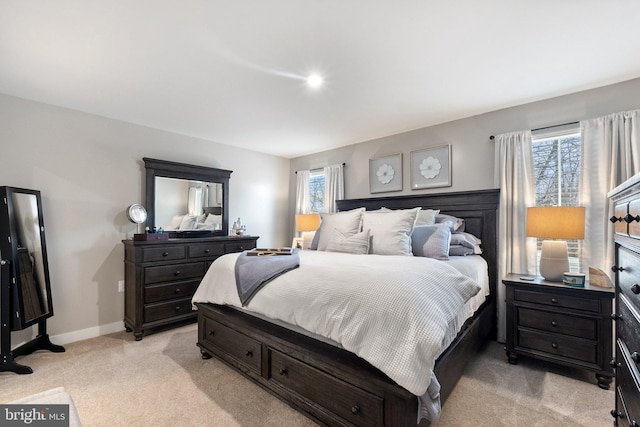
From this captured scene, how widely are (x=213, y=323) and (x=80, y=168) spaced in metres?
2.32

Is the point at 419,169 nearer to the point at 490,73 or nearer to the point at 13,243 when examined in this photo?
the point at 490,73

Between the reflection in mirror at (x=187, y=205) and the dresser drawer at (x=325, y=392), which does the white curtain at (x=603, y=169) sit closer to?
the dresser drawer at (x=325, y=392)

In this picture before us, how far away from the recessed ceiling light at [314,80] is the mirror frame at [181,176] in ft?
7.25

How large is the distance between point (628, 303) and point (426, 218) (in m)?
2.01

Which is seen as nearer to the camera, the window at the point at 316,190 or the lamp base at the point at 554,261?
the lamp base at the point at 554,261

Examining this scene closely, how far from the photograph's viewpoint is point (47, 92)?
2689 millimetres

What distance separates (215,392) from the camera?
206 cm

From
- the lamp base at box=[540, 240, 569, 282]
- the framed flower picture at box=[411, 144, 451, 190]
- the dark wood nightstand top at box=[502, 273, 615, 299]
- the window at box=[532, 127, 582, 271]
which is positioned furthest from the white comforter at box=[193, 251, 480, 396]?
the framed flower picture at box=[411, 144, 451, 190]

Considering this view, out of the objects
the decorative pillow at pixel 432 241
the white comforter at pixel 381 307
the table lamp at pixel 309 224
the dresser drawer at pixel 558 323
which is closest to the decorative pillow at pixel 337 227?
the decorative pillow at pixel 432 241

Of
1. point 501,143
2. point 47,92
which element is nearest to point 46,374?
point 47,92

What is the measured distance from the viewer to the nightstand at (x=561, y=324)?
2117mm

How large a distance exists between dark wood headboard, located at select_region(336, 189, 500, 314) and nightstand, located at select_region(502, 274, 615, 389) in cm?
48

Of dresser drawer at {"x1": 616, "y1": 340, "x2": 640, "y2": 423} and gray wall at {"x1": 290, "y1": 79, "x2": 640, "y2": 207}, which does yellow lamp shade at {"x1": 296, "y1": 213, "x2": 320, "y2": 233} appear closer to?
gray wall at {"x1": 290, "y1": 79, "x2": 640, "y2": 207}

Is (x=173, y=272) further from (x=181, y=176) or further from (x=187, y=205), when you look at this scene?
(x=181, y=176)
